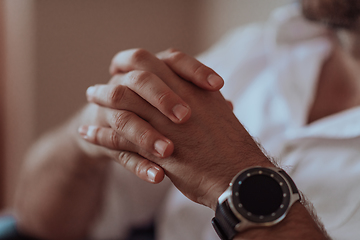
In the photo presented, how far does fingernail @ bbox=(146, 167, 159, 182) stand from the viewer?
0.52m

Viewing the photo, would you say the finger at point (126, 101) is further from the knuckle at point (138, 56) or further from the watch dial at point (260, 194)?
the watch dial at point (260, 194)

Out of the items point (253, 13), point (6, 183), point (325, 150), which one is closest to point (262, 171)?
point (325, 150)

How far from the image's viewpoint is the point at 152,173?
520 mm

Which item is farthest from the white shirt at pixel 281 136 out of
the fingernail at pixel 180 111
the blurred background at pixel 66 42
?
the blurred background at pixel 66 42

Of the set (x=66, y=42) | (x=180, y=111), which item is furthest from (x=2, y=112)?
(x=180, y=111)

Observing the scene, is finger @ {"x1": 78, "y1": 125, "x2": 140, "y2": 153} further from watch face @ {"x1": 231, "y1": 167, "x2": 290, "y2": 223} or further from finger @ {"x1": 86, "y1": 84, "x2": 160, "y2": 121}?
watch face @ {"x1": 231, "y1": 167, "x2": 290, "y2": 223}

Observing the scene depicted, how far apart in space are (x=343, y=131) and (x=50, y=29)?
1524 mm

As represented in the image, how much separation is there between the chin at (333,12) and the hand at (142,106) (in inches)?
23.4

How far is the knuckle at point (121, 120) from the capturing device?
0.54m

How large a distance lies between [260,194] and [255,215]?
0.11ft

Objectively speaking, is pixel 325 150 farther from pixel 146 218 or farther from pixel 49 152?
pixel 49 152

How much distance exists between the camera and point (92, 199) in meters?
1.01

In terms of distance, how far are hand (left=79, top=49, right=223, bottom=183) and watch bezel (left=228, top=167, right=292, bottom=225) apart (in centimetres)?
12

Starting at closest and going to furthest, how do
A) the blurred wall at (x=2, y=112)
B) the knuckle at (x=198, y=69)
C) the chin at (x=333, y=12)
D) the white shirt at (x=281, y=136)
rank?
the knuckle at (x=198, y=69), the white shirt at (x=281, y=136), the chin at (x=333, y=12), the blurred wall at (x=2, y=112)
